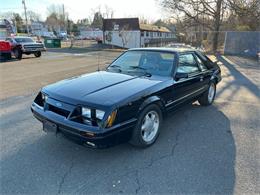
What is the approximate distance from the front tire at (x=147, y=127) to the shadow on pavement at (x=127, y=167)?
0.15 meters

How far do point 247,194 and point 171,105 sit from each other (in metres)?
1.77

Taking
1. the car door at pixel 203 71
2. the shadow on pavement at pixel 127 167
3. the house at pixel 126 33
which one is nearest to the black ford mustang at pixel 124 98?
the car door at pixel 203 71

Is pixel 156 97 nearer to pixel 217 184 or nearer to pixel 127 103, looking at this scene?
pixel 127 103

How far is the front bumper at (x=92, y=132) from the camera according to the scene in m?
2.60

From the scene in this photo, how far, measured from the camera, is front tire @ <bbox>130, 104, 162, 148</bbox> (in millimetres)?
3080

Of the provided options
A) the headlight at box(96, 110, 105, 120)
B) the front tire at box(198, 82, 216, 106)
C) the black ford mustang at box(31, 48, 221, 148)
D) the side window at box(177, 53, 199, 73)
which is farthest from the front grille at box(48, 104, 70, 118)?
the front tire at box(198, 82, 216, 106)

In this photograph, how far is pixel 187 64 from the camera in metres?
4.35

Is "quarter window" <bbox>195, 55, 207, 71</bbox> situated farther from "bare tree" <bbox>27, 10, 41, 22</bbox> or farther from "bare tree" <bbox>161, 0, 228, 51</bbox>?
"bare tree" <bbox>27, 10, 41, 22</bbox>

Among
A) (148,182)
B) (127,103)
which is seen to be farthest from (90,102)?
(148,182)

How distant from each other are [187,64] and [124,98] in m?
2.07

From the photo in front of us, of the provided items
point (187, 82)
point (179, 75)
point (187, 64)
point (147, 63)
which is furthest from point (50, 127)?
point (187, 64)

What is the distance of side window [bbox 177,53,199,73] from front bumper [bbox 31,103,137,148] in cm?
168

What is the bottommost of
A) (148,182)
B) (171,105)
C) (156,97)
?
(148,182)

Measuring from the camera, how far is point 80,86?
3.26 metres
